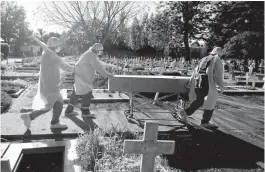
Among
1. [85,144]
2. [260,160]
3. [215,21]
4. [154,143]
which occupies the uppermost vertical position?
[215,21]

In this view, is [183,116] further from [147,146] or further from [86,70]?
[147,146]

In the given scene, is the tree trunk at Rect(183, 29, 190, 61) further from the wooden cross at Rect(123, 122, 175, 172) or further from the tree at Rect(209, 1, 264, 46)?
the wooden cross at Rect(123, 122, 175, 172)

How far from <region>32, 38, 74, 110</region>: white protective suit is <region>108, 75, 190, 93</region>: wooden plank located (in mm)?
1388

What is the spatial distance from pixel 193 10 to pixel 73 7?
27425 millimetres

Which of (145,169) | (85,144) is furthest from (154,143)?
(85,144)

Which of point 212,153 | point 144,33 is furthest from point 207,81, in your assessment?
point 144,33

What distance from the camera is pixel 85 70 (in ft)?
21.8

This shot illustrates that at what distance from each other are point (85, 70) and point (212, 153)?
3648 millimetres

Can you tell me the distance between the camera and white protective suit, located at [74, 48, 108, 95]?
6523 millimetres

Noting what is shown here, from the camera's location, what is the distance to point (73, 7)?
12133 mm

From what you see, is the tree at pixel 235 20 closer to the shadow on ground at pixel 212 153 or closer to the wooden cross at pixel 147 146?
the shadow on ground at pixel 212 153

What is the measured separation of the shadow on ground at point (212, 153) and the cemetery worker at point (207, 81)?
0.70m

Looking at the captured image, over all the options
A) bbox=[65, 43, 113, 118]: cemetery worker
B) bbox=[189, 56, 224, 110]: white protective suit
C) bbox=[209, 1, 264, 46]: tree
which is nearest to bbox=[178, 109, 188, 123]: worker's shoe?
bbox=[189, 56, 224, 110]: white protective suit

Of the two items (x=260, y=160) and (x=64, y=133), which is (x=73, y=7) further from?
(x=260, y=160)
